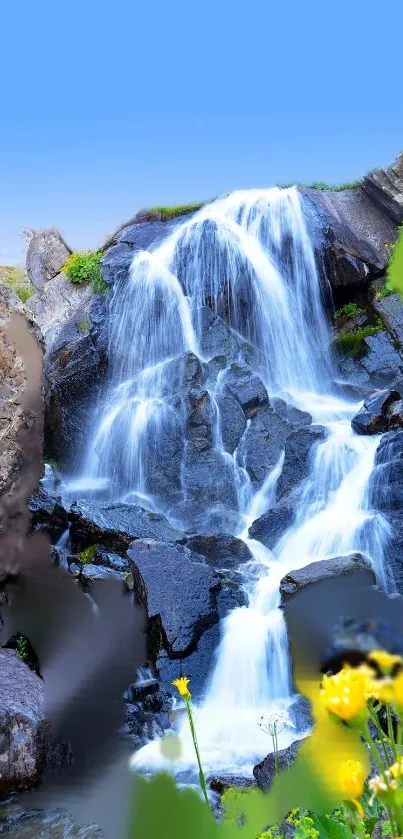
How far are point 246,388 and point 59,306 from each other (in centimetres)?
541

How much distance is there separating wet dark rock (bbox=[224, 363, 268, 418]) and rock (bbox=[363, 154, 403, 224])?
5551 mm

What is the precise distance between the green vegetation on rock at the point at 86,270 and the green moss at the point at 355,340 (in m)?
5.00

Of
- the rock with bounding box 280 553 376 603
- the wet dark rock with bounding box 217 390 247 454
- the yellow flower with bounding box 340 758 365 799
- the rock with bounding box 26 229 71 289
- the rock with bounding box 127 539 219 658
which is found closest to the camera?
the yellow flower with bounding box 340 758 365 799

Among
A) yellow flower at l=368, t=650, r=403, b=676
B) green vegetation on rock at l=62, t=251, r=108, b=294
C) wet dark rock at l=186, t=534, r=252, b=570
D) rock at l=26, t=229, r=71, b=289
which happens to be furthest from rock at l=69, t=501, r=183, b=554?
rock at l=26, t=229, r=71, b=289

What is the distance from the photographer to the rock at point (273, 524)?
937 centimetres

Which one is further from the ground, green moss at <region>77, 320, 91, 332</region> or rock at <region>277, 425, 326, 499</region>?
green moss at <region>77, 320, 91, 332</region>

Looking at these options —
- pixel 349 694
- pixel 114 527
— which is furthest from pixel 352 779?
pixel 114 527

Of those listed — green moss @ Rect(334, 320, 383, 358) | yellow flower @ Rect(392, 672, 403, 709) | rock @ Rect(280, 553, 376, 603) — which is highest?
green moss @ Rect(334, 320, 383, 358)

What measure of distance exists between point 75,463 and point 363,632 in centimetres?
1155

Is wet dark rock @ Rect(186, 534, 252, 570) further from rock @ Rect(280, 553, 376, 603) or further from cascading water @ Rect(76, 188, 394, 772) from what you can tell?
rock @ Rect(280, 553, 376, 603)

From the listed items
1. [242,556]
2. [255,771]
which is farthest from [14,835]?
[242,556]

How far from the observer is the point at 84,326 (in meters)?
14.0

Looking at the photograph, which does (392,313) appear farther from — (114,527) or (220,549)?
(114,527)

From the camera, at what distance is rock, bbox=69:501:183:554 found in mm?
8946
